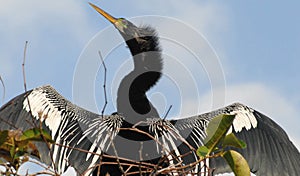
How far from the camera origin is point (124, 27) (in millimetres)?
5270

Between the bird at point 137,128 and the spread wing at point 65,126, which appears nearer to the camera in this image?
the bird at point 137,128

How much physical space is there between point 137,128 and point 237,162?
2098 mm

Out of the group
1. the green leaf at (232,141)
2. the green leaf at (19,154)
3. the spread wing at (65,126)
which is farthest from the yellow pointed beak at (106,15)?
the green leaf at (232,141)

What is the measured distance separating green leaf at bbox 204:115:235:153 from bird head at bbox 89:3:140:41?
2.90 metres

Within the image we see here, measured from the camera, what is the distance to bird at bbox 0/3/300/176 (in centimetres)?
440

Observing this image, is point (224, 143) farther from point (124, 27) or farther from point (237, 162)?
point (124, 27)

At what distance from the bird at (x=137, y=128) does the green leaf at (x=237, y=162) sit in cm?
177

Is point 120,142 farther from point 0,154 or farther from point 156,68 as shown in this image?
point 0,154

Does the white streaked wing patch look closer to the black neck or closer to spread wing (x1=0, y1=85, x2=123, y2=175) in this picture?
spread wing (x1=0, y1=85, x2=123, y2=175)

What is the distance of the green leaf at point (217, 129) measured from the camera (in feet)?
7.66

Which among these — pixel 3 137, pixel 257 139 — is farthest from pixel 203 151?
pixel 257 139

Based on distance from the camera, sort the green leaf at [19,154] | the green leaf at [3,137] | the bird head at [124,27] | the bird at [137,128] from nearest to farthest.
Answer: the green leaf at [3,137], the green leaf at [19,154], the bird at [137,128], the bird head at [124,27]

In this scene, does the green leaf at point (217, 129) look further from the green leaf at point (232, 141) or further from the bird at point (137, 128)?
the bird at point (137, 128)

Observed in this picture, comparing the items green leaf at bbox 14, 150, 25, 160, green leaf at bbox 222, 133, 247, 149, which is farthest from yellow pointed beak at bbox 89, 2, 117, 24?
green leaf at bbox 222, 133, 247, 149
